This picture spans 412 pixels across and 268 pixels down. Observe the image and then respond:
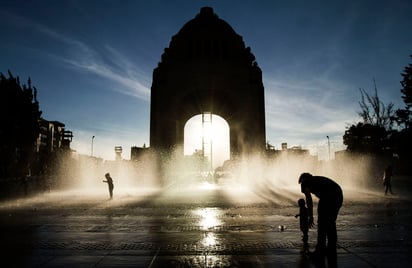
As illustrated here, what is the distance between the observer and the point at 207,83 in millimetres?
41031

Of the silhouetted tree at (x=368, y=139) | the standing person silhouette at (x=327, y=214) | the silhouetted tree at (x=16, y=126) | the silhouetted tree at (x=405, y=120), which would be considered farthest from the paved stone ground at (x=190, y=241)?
the silhouetted tree at (x=368, y=139)

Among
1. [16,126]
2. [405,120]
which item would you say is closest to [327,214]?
[16,126]

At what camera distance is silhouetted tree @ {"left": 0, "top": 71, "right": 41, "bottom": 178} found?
23.2m

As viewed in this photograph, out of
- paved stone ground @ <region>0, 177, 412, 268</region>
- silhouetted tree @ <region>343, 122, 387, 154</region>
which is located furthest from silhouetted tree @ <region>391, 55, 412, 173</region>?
paved stone ground @ <region>0, 177, 412, 268</region>

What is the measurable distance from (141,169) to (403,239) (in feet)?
115

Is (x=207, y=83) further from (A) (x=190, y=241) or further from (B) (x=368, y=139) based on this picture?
(A) (x=190, y=241)

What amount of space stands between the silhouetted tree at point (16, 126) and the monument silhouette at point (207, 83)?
17.4 metres

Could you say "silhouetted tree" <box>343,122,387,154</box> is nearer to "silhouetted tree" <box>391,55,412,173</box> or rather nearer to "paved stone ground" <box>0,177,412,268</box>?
"silhouetted tree" <box>391,55,412,173</box>

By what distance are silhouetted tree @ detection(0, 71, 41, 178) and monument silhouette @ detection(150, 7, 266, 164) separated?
56.9 feet

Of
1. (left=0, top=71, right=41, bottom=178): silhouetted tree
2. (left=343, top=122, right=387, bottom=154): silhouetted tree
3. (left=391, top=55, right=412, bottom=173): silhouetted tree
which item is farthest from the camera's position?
(left=343, top=122, right=387, bottom=154): silhouetted tree

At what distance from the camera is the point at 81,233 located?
292 inches

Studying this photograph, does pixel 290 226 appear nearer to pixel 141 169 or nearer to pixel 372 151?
pixel 141 169

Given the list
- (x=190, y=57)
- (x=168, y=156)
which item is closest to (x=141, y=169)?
(x=168, y=156)

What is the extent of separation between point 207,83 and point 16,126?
22.9 metres
